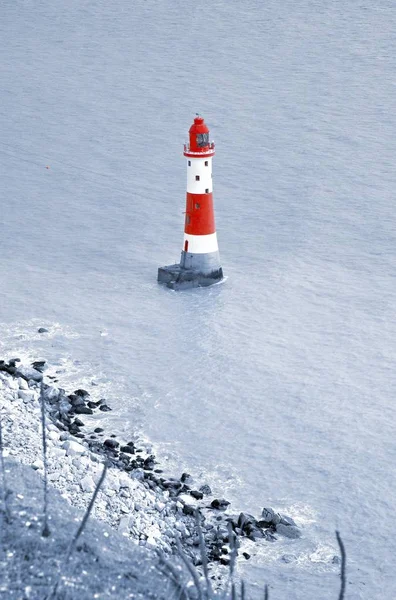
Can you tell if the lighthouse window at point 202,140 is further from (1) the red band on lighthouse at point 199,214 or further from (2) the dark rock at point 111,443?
(2) the dark rock at point 111,443

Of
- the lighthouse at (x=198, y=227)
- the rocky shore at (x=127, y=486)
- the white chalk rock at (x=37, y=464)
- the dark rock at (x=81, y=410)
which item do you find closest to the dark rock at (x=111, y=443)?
the rocky shore at (x=127, y=486)

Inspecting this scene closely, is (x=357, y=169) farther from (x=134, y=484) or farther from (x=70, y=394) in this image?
(x=134, y=484)

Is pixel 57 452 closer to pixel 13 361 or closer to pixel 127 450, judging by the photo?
pixel 127 450

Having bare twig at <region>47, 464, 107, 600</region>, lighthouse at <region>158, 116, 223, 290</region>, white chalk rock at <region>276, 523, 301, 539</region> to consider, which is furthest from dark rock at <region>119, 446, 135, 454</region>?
lighthouse at <region>158, 116, 223, 290</region>

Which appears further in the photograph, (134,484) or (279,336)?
(279,336)

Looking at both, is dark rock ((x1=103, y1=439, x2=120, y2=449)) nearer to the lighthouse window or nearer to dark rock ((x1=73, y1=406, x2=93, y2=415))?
dark rock ((x1=73, y1=406, x2=93, y2=415))

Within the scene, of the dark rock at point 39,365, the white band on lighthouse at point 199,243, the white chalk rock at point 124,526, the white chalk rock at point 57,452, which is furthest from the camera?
the white band on lighthouse at point 199,243

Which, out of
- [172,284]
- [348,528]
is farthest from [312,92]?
[348,528]
